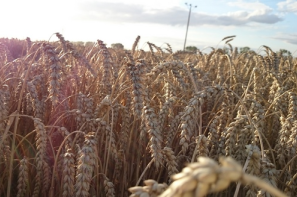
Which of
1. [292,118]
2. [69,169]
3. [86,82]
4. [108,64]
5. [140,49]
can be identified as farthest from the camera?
[140,49]

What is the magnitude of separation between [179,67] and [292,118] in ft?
2.44

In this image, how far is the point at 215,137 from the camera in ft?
6.21

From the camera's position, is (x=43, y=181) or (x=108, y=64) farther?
(x=108, y=64)

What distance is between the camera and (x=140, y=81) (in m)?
1.48

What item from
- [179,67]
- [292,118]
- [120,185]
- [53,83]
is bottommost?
[120,185]

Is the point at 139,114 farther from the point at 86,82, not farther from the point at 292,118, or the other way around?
the point at 86,82

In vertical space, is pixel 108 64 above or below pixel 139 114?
above

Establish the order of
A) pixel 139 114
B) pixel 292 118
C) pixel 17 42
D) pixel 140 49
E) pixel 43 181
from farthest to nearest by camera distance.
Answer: pixel 17 42, pixel 140 49, pixel 292 118, pixel 43 181, pixel 139 114

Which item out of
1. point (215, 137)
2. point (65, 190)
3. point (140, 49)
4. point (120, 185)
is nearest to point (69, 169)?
point (65, 190)

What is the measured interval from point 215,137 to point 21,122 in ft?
4.36

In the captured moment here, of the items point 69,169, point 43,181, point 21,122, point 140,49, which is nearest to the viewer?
point 69,169

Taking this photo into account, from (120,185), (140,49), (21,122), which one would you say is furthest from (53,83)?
(140,49)

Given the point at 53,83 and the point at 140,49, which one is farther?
the point at 140,49

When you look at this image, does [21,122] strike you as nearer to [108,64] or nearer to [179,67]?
[108,64]
